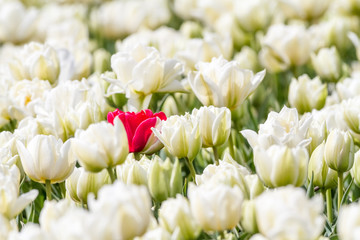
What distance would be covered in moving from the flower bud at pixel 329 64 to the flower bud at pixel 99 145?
1257mm

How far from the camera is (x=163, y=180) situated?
1.29 metres

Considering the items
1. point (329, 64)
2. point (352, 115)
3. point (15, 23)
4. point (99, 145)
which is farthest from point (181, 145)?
point (15, 23)

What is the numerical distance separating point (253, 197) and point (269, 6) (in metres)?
1.91

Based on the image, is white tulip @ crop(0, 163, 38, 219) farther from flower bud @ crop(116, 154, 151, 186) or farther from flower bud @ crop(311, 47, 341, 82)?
flower bud @ crop(311, 47, 341, 82)

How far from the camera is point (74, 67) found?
2217mm

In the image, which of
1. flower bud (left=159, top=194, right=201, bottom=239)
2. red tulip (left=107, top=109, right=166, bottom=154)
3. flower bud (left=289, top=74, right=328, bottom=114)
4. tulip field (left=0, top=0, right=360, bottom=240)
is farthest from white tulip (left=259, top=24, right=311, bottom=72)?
flower bud (left=159, top=194, right=201, bottom=239)

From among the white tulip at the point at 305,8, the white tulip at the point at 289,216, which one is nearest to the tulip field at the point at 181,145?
the white tulip at the point at 289,216

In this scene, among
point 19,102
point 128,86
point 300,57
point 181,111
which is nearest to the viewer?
point 128,86

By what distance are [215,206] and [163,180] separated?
0.26 m

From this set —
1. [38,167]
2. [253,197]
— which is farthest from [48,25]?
[253,197]

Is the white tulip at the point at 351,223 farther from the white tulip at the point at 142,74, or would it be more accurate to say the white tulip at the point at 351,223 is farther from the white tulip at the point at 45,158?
the white tulip at the point at 142,74

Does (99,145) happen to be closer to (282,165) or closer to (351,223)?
(282,165)

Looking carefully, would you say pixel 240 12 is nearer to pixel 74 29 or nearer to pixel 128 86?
pixel 74 29

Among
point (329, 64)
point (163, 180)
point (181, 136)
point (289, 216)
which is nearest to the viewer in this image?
point (289, 216)
